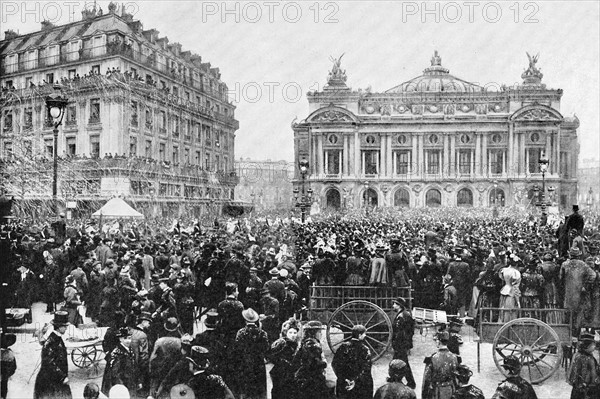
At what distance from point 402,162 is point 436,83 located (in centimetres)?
1594

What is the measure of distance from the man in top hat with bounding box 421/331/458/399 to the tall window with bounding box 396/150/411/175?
60.4 metres

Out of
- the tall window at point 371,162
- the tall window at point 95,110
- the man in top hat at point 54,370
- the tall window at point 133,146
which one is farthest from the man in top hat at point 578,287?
the tall window at point 371,162

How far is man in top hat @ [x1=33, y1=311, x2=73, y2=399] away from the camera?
6809mm

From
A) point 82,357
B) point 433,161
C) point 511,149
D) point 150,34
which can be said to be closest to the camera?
point 82,357

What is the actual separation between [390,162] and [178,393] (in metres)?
61.2

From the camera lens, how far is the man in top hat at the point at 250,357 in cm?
739

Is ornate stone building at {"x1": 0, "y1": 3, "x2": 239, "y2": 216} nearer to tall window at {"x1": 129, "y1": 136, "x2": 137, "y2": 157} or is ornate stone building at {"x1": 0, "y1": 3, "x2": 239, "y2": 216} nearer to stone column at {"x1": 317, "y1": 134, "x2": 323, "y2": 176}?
tall window at {"x1": 129, "y1": 136, "x2": 137, "y2": 157}

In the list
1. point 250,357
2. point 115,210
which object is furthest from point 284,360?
point 115,210

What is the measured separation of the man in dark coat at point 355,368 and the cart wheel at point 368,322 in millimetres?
2360

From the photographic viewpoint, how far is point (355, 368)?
6.88m

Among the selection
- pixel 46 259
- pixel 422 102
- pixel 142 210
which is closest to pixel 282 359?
pixel 46 259

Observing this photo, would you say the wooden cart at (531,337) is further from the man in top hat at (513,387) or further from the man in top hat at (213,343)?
the man in top hat at (213,343)

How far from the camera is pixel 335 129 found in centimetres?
6525

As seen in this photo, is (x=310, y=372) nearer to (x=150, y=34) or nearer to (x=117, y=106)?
(x=117, y=106)
